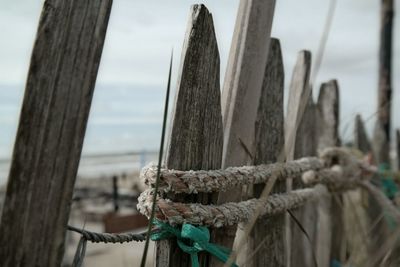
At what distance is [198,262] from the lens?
113cm

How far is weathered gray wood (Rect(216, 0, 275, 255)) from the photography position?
130 centimetres

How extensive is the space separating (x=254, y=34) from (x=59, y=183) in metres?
0.80

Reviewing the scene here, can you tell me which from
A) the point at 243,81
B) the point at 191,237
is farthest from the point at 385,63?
the point at 191,237

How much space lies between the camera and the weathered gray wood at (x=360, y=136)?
3.42 m

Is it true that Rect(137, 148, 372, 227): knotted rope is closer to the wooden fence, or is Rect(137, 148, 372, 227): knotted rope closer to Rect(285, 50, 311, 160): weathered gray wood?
the wooden fence

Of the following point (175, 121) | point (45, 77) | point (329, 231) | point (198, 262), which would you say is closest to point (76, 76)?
point (45, 77)

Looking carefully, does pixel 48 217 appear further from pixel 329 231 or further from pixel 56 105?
pixel 329 231

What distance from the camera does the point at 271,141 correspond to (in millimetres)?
1578

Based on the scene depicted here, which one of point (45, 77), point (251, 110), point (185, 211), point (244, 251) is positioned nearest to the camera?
point (45, 77)

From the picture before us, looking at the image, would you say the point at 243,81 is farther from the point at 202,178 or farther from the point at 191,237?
the point at 191,237

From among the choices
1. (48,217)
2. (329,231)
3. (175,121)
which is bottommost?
(329,231)

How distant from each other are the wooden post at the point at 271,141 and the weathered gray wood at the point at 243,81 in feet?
0.66

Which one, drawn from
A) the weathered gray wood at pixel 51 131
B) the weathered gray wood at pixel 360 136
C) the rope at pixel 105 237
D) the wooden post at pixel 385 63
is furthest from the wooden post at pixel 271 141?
the wooden post at pixel 385 63

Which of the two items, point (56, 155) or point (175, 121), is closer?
point (56, 155)
